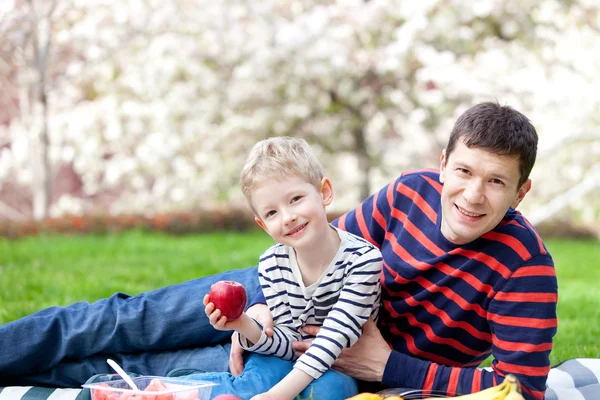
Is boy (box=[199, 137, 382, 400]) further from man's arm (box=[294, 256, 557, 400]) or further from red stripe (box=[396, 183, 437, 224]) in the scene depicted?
man's arm (box=[294, 256, 557, 400])

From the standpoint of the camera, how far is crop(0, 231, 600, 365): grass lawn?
4035mm

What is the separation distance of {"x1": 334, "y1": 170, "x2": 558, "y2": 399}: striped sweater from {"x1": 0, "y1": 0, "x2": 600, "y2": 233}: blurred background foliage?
525cm

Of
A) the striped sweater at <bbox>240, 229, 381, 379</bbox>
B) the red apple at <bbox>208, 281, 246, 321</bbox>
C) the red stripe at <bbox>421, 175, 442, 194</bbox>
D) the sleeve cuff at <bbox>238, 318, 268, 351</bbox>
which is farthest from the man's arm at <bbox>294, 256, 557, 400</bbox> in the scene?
the red apple at <bbox>208, 281, 246, 321</bbox>

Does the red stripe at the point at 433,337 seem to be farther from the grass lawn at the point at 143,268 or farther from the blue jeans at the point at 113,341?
the grass lawn at the point at 143,268

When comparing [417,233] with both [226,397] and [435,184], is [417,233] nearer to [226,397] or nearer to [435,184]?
[435,184]

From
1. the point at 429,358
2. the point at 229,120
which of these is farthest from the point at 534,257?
the point at 229,120

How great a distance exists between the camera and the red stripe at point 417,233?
2.31m

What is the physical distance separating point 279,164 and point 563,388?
1.43 meters

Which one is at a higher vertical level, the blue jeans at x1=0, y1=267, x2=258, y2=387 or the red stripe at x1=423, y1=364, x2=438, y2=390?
the red stripe at x1=423, y1=364, x2=438, y2=390

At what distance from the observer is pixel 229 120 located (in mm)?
8734

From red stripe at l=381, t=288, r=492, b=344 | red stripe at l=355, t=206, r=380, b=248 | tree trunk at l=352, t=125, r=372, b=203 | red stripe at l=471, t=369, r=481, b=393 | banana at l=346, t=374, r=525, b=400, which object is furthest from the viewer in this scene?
tree trunk at l=352, t=125, r=372, b=203

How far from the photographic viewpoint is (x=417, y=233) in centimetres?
240

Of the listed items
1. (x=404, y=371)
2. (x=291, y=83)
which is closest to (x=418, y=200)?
(x=404, y=371)

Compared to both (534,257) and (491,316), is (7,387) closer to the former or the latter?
(491,316)
